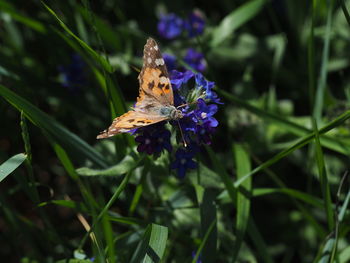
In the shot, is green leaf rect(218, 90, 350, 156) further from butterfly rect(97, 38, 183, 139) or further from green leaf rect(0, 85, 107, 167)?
green leaf rect(0, 85, 107, 167)

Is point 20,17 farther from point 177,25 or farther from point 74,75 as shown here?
point 177,25

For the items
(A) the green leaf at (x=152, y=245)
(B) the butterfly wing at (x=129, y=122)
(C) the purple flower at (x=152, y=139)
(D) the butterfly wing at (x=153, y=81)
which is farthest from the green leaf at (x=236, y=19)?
(A) the green leaf at (x=152, y=245)

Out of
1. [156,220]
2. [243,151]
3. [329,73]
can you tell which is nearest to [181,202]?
[156,220]

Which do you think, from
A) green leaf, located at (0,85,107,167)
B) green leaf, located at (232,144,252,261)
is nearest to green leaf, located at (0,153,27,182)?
→ green leaf, located at (0,85,107,167)

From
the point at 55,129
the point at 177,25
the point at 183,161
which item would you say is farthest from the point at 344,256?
the point at 177,25

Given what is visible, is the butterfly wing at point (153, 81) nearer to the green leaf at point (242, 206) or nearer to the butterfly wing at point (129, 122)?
the butterfly wing at point (129, 122)
